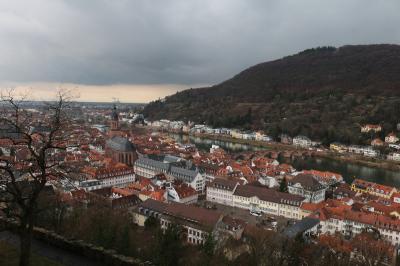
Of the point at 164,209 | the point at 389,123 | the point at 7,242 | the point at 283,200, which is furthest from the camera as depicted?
the point at 389,123

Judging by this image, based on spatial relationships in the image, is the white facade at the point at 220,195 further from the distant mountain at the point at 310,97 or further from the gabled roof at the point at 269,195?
the distant mountain at the point at 310,97

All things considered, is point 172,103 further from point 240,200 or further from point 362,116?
point 240,200

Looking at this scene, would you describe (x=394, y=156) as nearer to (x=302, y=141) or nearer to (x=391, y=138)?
(x=391, y=138)

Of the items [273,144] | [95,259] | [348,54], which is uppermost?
[348,54]

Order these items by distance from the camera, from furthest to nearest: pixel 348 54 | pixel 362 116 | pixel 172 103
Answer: pixel 348 54 → pixel 172 103 → pixel 362 116

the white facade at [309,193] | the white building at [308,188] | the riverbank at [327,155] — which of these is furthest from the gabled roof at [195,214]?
the riverbank at [327,155]

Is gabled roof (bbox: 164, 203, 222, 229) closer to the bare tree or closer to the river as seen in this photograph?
the bare tree

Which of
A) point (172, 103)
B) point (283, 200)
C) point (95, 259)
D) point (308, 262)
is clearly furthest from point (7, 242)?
point (172, 103)

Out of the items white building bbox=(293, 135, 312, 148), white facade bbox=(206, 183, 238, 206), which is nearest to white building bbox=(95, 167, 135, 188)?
white facade bbox=(206, 183, 238, 206)
